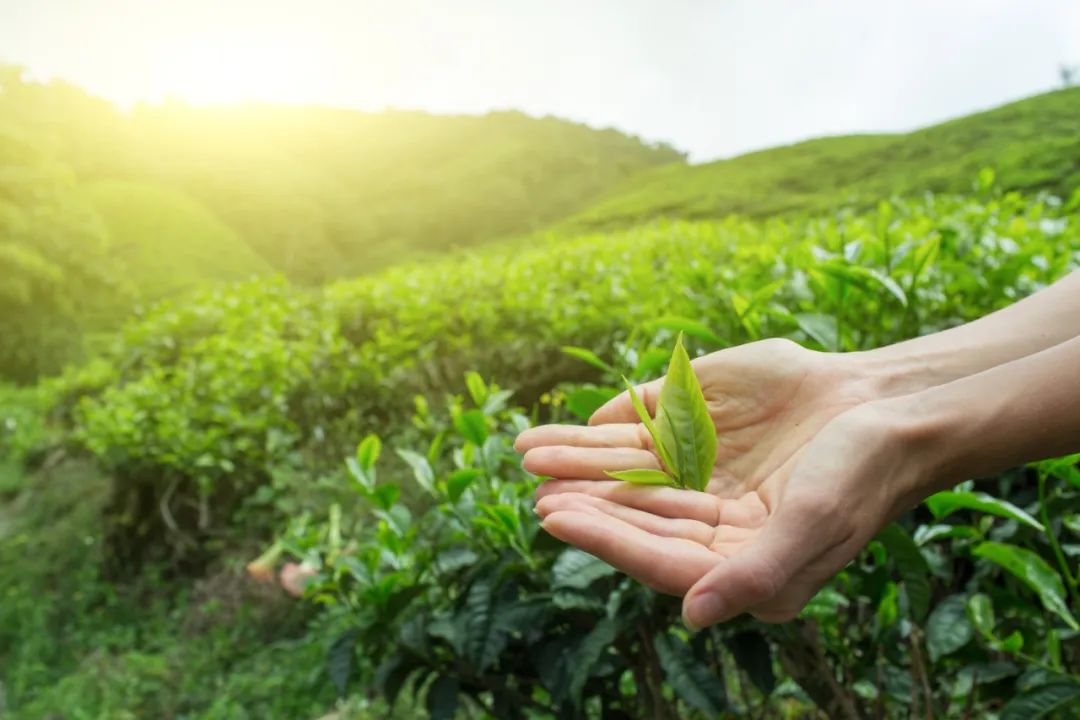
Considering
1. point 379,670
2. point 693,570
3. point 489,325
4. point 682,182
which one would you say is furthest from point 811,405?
point 682,182

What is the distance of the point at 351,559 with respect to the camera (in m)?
1.91

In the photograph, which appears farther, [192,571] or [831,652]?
[192,571]

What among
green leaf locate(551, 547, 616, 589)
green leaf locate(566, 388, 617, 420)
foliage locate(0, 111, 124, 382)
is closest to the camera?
green leaf locate(551, 547, 616, 589)

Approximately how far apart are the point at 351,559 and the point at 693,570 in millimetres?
1144

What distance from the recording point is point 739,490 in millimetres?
1386

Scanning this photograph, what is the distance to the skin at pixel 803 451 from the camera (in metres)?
0.96

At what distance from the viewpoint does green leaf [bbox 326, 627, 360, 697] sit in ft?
6.33

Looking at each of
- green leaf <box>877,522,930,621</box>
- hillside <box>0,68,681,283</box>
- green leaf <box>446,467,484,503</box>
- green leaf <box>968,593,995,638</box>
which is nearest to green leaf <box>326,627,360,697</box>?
→ green leaf <box>446,467,484,503</box>

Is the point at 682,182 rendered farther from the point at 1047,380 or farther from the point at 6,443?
the point at 1047,380

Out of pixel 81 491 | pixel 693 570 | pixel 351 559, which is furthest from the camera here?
pixel 81 491

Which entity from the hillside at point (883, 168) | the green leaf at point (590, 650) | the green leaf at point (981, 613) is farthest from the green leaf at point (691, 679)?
the hillside at point (883, 168)

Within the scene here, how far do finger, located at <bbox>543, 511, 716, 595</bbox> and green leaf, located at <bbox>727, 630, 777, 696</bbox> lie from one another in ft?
2.49

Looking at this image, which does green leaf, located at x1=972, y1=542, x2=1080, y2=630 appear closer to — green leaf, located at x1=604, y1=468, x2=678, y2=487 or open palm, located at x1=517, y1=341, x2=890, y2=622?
open palm, located at x1=517, y1=341, x2=890, y2=622

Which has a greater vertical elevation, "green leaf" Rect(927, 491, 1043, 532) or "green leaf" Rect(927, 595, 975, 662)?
"green leaf" Rect(927, 491, 1043, 532)
